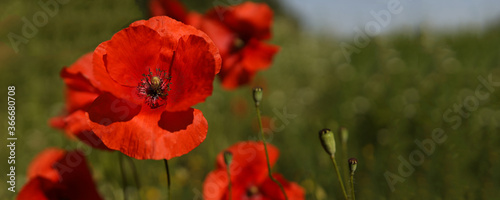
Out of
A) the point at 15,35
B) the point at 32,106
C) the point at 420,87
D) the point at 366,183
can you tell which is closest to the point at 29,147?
the point at 32,106

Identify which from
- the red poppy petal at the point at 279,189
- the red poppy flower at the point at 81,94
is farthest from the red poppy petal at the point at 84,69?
the red poppy petal at the point at 279,189

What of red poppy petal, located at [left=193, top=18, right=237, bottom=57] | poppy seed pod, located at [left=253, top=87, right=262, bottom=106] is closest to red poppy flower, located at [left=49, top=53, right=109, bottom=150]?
poppy seed pod, located at [left=253, top=87, right=262, bottom=106]

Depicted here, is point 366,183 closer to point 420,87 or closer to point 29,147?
point 420,87

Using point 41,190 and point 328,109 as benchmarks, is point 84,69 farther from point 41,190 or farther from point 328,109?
point 328,109

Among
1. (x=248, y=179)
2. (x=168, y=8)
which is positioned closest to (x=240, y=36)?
(x=168, y=8)

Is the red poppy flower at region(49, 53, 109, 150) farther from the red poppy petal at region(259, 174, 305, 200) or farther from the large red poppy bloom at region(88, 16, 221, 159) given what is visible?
the red poppy petal at region(259, 174, 305, 200)
